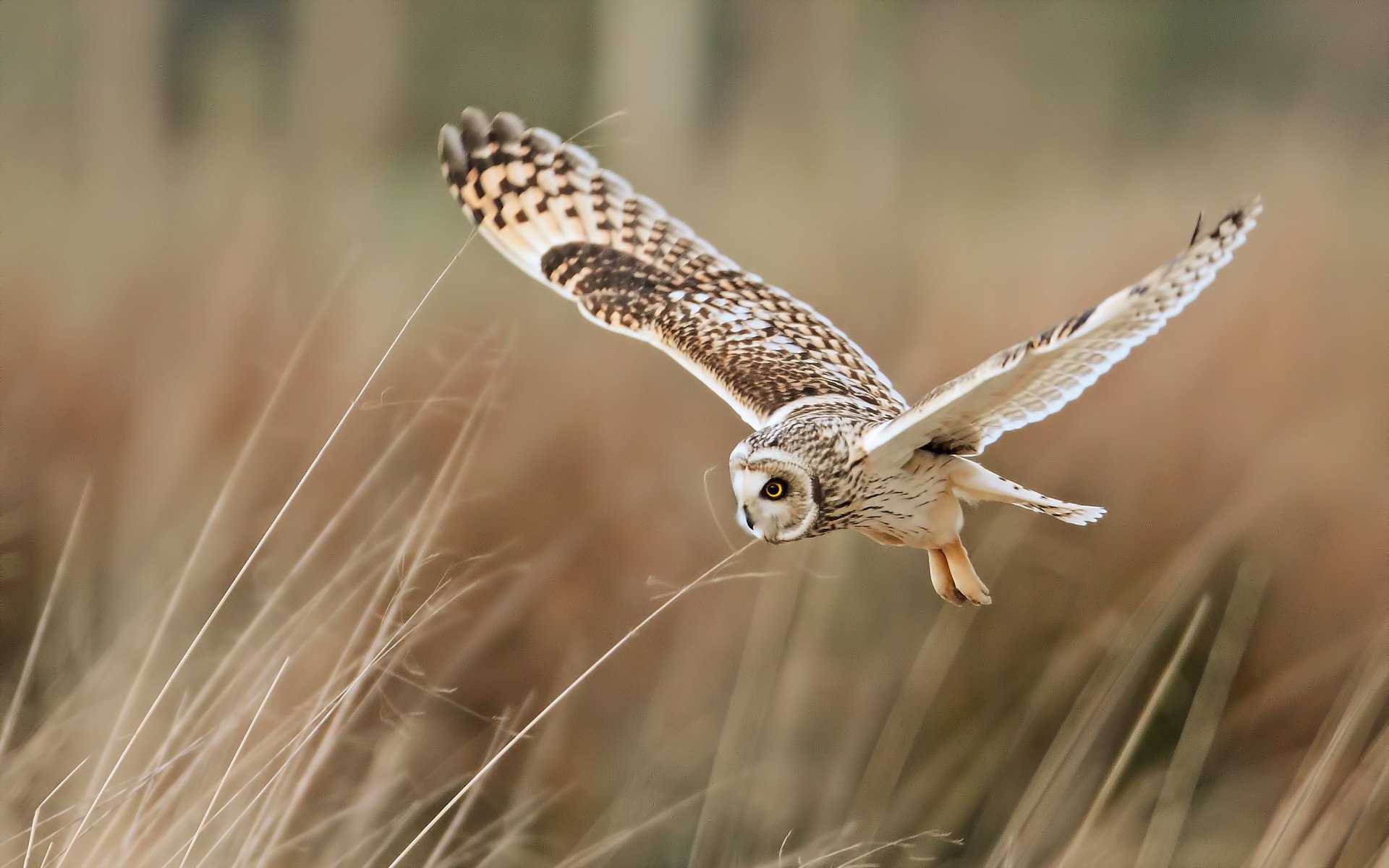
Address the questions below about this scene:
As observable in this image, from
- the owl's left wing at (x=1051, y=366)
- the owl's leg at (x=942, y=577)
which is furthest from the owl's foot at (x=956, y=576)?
the owl's left wing at (x=1051, y=366)

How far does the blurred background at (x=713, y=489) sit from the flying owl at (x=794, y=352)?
0.14 feet

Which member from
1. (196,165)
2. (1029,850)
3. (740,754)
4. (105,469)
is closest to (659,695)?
(740,754)

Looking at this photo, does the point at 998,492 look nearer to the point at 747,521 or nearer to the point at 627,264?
the point at 747,521

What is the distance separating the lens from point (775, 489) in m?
0.79

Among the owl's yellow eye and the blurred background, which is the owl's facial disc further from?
the blurred background

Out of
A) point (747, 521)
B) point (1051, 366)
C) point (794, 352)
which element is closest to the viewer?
point (1051, 366)

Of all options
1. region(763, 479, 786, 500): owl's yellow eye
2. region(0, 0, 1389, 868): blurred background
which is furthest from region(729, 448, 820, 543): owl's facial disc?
region(0, 0, 1389, 868): blurred background

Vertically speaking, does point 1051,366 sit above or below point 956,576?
above

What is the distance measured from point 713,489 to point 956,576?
244 millimetres

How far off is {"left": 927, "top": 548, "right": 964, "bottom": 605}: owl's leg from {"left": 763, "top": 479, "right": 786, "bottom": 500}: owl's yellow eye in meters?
0.18

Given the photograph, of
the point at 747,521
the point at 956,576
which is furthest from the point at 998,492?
the point at 747,521

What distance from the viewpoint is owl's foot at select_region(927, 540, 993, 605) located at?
2.92 feet

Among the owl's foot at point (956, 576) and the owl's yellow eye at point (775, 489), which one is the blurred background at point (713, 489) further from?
the owl's yellow eye at point (775, 489)

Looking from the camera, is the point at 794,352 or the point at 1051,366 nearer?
the point at 1051,366
